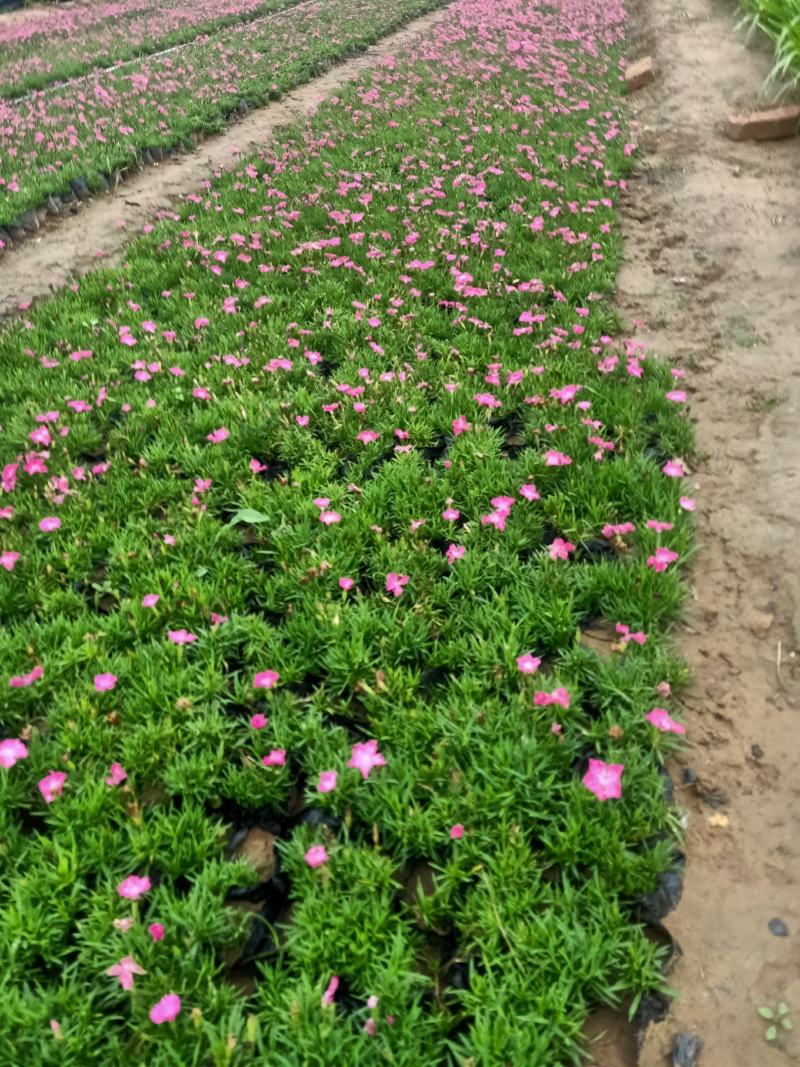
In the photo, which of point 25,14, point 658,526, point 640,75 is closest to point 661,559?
point 658,526

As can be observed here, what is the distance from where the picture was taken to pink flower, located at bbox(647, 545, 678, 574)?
10.7 ft

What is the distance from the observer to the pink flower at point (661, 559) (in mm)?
3264

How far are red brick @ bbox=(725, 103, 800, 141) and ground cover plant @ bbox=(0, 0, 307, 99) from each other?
1012 centimetres

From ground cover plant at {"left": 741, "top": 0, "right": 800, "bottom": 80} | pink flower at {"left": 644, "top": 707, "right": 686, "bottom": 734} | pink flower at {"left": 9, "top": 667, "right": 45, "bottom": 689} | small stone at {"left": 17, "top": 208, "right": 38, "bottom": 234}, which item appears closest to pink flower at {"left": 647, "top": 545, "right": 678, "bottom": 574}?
pink flower at {"left": 644, "top": 707, "right": 686, "bottom": 734}

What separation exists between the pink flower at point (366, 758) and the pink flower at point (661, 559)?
5.00ft

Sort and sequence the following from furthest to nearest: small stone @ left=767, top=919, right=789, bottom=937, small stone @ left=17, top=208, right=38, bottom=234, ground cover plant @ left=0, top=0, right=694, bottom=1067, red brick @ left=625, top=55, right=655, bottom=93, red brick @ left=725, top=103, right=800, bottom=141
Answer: red brick @ left=625, top=55, right=655, bottom=93 < red brick @ left=725, top=103, right=800, bottom=141 < small stone @ left=17, top=208, right=38, bottom=234 < small stone @ left=767, top=919, right=789, bottom=937 < ground cover plant @ left=0, top=0, right=694, bottom=1067

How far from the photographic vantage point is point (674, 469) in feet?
12.6

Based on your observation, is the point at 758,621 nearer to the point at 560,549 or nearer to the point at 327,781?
the point at 560,549

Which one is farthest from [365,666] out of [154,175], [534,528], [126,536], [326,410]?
[154,175]

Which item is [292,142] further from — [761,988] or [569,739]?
[761,988]

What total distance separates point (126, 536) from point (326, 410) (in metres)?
1.44

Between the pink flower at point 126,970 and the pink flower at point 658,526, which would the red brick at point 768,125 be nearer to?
the pink flower at point 658,526

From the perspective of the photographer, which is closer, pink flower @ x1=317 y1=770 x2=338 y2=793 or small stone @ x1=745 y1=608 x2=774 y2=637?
pink flower @ x1=317 y1=770 x2=338 y2=793

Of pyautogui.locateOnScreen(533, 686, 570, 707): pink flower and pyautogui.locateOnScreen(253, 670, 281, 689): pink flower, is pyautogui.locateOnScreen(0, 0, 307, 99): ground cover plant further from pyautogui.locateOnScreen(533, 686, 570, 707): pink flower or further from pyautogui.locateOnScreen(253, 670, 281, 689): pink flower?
pyautogui.locateOnScreen(533, 686, 570, 707): pink flower
